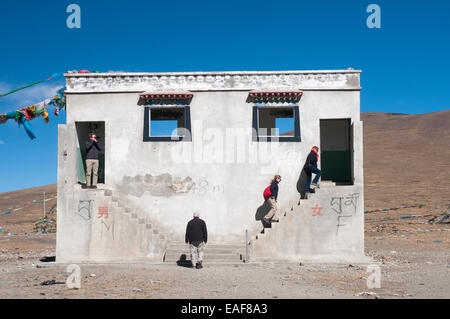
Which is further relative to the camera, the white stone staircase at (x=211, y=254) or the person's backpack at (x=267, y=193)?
the person's backpack at (x=267, y=193)

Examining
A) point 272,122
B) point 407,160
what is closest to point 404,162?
point 407,160

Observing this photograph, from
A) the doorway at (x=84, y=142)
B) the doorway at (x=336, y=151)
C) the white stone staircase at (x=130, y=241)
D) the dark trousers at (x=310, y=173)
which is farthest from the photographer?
the doorway at (x=336, y=151)

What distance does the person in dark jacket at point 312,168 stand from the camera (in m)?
16.0

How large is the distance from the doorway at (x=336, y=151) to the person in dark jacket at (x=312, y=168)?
7.87ft

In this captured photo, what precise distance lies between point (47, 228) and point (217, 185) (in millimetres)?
19248

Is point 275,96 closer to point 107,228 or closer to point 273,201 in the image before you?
point 273,201

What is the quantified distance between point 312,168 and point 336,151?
3.12m

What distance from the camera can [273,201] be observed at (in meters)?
16.2

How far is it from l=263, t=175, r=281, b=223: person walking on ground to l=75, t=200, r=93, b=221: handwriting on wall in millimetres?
5747

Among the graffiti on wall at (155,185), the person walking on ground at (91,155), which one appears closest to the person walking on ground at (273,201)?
the graffiti on wall at (155,185)

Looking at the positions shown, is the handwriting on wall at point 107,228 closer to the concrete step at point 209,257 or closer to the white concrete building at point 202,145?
the white concrete building at point 202,145

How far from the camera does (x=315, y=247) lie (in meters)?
15.7

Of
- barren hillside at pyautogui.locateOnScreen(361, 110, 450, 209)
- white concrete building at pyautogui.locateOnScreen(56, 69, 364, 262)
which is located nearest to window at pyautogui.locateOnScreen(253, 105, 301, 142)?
white concrete building at pyautogui.locateOnScreen(56, 69, 364, 262)

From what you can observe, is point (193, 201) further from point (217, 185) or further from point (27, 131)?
point (27, 131)
